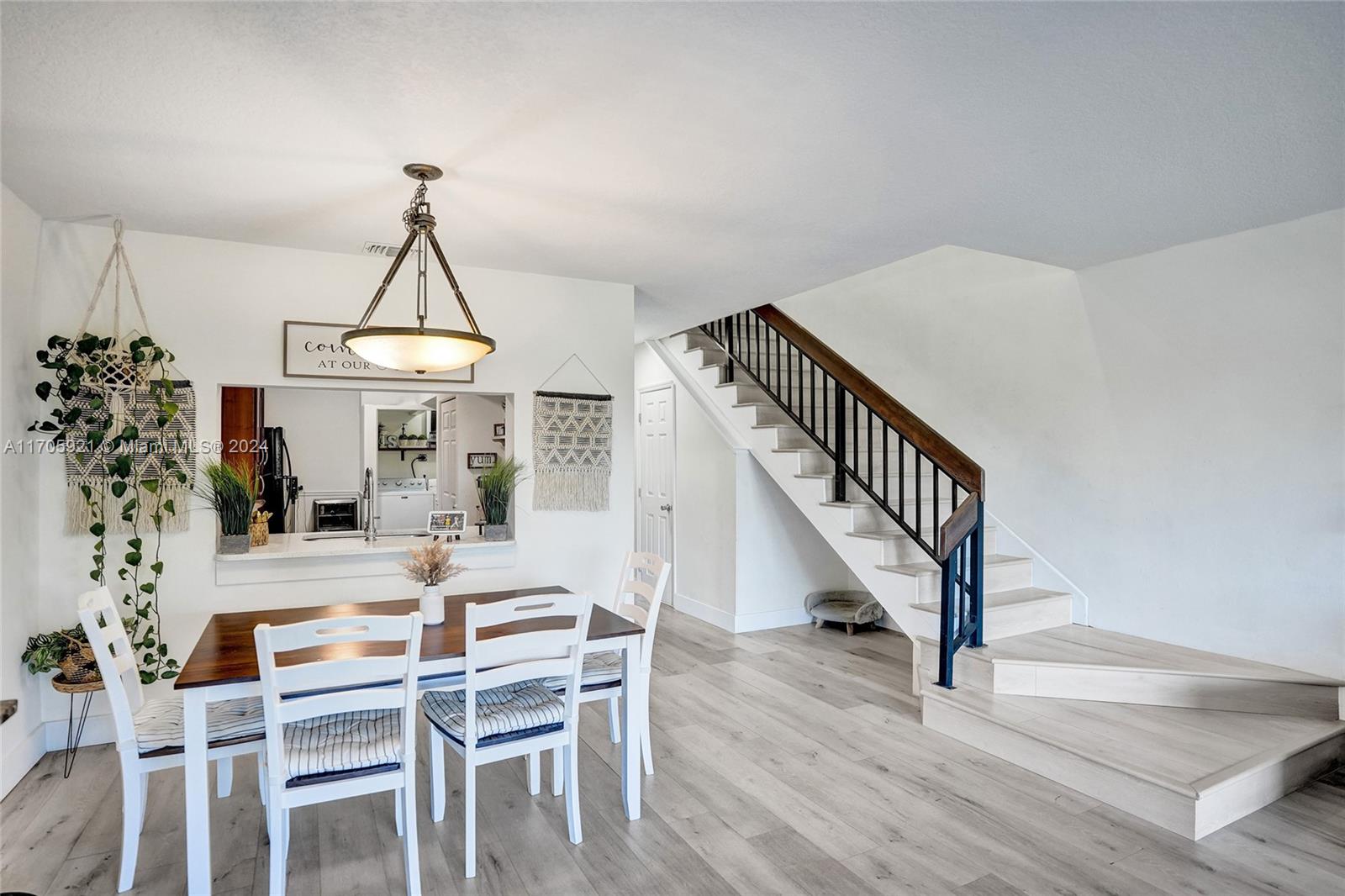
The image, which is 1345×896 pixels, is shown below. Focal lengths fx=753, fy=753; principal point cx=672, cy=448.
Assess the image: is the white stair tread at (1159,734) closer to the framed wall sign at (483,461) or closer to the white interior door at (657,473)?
the framed wall sign at (483,461)

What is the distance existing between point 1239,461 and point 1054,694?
4.80 ft

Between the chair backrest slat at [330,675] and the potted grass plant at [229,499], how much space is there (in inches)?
66.3

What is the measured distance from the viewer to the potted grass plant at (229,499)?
3.59 meters

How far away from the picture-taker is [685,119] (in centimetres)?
236

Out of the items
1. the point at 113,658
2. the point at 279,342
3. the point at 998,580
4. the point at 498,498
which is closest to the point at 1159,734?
the point at 998,580

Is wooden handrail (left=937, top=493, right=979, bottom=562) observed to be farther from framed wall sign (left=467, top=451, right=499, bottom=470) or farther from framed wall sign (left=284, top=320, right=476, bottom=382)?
framed wall sign (left=284, top=320, right=476, bottom=382)

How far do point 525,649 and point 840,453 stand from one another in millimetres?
2898

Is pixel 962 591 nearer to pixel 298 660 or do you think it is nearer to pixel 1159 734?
pixel 1159 734

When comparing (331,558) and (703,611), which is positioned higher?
(331,558)

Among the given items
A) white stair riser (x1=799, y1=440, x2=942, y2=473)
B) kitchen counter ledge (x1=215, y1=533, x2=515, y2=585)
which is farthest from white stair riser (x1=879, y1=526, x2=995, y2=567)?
kitchen counter ledge (x1=215, y1=533, x2=515, y2=585)

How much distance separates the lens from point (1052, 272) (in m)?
4.45

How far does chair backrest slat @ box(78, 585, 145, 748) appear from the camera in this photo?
226cm

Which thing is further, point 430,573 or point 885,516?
point 885,516

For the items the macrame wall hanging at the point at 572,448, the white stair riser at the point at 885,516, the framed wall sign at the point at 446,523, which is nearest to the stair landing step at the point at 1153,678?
the white stair riser at the point at 885,516
